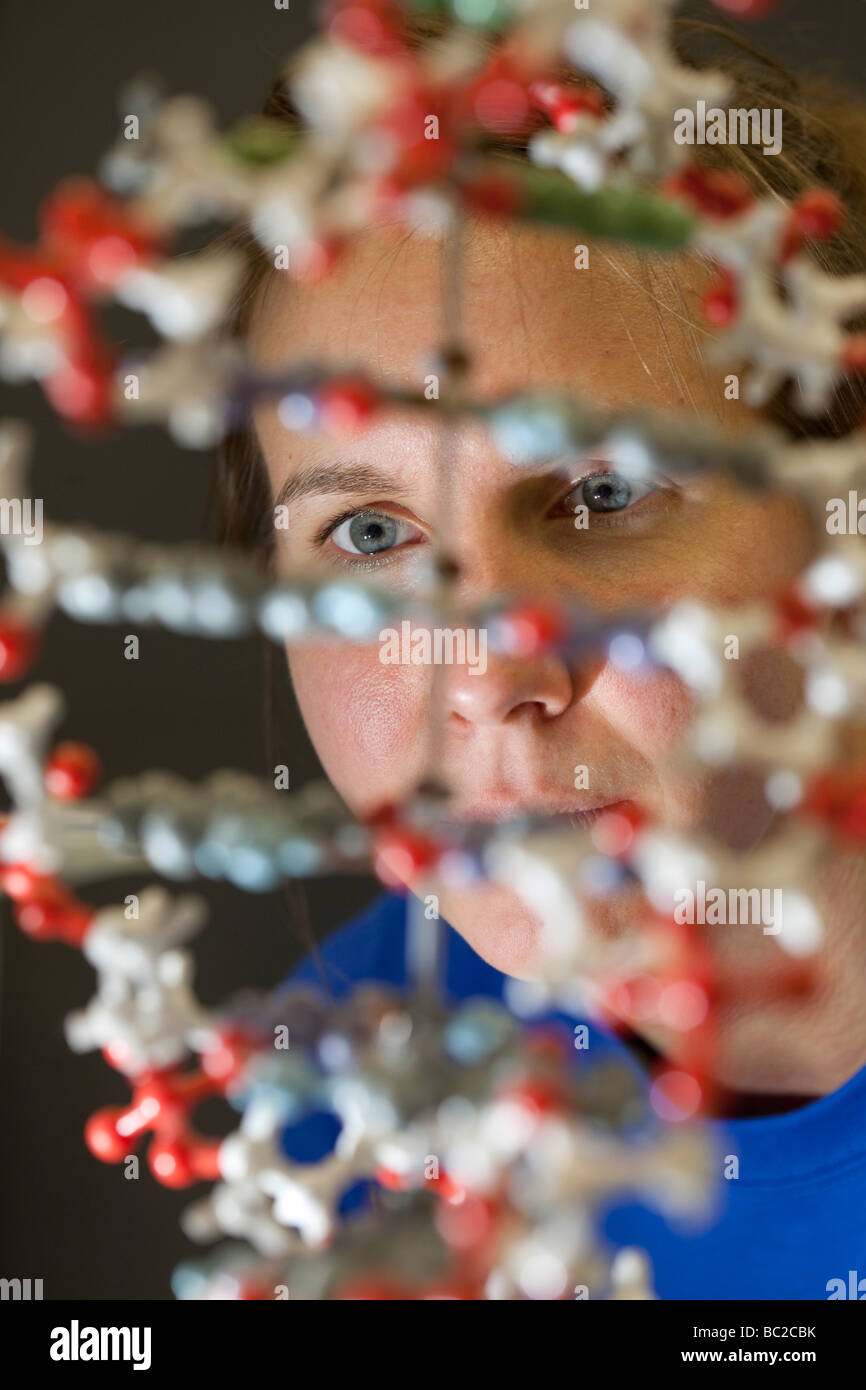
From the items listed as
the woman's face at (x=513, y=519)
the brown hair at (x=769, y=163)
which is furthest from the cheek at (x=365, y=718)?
the brown hair at (x=769, y=163)

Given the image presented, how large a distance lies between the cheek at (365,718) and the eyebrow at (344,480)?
64 mm

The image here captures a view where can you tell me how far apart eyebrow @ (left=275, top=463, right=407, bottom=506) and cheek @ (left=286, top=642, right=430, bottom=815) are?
64 millimetres

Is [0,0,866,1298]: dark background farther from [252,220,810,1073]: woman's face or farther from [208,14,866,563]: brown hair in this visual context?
[252,220,810,1073]: woman's face

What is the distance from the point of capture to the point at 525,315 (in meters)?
0.47

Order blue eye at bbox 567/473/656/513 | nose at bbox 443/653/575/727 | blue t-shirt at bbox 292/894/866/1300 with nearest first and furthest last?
nose at bbox 443/653/575/727, blue eye at bbox 567/473/656/513, blue t-shirt at bbox 292/894/866/1300

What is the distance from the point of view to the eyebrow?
417 mm

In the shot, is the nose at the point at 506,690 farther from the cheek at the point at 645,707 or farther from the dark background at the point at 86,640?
the dark background at the point at 86,640

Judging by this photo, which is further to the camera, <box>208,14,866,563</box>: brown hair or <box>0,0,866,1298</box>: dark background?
<box>0,0,866,1298</box>: dark background

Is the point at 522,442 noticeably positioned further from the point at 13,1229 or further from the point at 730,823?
the point at 13,1229

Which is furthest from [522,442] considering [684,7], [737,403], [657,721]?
[684,7]

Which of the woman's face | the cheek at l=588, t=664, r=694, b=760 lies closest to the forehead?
the woman's face

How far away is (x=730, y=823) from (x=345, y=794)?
14cm

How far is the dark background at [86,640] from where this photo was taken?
651mm

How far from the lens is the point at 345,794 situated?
1.73ft
